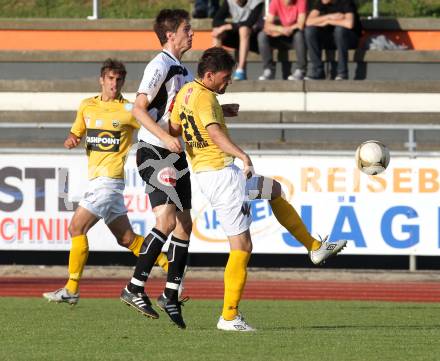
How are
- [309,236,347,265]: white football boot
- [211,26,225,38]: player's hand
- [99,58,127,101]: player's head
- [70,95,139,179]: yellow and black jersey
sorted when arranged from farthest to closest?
[211,26,225,38]: player's hand < [70,95,139,179]: yellow and black jersey < [99,58,127,101]: player's head < [309,236,347,265]: white football boot

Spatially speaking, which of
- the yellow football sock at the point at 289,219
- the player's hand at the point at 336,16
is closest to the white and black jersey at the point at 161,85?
the yellow football sock at the point at 289,219

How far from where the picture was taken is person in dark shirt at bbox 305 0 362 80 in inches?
672

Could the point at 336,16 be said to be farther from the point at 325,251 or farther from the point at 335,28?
the point at 325,251

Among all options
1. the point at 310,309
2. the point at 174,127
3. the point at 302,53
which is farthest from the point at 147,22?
the point at 174,127

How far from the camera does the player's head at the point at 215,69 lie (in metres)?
8.21

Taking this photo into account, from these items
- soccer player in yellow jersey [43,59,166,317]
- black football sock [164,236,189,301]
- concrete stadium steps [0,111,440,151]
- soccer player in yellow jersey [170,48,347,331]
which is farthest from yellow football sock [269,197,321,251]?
concrete stadium steps [0,111,440,151]

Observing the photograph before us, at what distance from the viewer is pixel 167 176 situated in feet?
28.2

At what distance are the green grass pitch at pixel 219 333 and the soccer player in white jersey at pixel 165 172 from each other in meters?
0.31

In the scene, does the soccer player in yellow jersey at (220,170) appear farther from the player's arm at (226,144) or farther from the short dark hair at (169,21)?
the short dark hair at (169,21)

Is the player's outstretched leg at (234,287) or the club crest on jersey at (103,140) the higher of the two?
the club crest on jersey at (103,140)

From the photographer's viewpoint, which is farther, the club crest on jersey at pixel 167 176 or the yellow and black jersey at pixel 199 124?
the club crest on jersey at pixel 167 176

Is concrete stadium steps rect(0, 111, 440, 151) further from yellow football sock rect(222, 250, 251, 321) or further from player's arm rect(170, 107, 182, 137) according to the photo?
yellow football sock rect(222, 250, 251, 321)

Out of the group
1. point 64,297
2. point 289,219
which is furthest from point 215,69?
point 64,297

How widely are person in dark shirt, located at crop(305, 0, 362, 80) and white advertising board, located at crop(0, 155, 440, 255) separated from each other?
3.57 m
